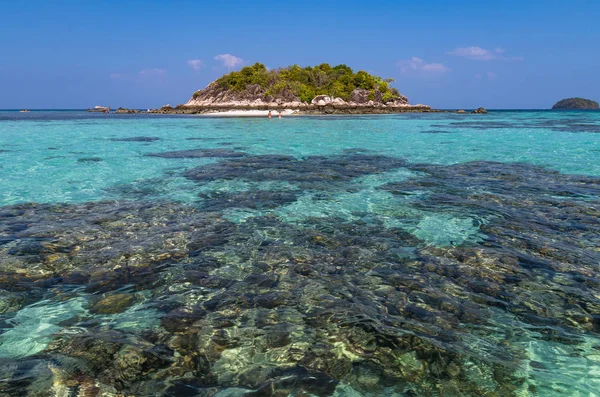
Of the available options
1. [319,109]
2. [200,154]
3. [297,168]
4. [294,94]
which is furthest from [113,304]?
[294,94]

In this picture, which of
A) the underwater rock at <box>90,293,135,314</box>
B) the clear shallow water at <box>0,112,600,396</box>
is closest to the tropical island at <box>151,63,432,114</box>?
the clear shallow water at <box>0,112,600,396</box>

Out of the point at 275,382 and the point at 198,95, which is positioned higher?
the point at 198,95

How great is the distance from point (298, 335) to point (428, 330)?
1.74 metres

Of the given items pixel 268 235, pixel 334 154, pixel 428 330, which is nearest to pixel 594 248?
pixel 428 330

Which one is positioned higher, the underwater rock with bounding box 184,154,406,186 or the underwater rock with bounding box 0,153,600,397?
the underwater rock with bounding box 184,154,406,186

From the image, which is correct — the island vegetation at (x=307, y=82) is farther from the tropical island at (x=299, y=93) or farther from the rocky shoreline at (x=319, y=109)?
the rocky shoreline at (x=319, y=109)

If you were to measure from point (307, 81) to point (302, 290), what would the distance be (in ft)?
400

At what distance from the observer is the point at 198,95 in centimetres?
12588

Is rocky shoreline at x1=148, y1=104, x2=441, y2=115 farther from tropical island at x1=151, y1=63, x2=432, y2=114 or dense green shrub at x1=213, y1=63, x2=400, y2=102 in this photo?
dense green shrub at x1=213, y1=63, x2=400, y2=102

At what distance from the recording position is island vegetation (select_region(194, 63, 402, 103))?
111m

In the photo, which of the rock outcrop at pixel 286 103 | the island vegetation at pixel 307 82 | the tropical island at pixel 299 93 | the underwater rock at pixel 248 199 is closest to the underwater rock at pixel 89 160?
the underwater rock at pixel 248 199

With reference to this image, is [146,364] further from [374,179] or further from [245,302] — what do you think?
[374,179]

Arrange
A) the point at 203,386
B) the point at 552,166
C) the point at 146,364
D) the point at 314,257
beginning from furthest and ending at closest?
the point at 552,166 < the point at 314,257 < the point at 146,364 < the point at 203,386

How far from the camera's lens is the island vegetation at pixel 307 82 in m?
111
